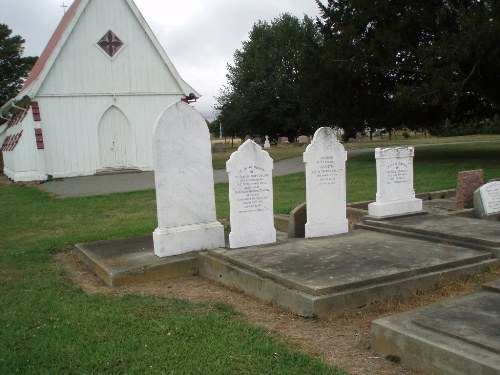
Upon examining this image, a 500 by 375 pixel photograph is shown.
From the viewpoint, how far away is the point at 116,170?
76.2ft

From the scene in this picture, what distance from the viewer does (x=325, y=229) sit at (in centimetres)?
799

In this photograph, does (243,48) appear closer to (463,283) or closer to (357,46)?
(357,46)

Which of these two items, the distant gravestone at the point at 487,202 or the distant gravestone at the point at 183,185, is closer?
the distant gravestone at the point at 183,185

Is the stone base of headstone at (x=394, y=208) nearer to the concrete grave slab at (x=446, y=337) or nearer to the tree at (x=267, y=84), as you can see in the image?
the concrete grave slab at (x=446, y=337)

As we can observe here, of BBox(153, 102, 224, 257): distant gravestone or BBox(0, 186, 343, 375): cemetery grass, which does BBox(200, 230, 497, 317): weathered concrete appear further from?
BBox(0, 186, 343, 375): cemetery grass

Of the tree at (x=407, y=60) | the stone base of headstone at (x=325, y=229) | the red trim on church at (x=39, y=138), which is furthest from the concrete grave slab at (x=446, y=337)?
the red trim on church at (x=39, y=138)

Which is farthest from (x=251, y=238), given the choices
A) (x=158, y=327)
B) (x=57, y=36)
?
(x=57, y=36)

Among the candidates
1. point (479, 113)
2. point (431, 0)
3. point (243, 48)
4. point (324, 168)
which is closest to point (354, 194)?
point (324, 168)

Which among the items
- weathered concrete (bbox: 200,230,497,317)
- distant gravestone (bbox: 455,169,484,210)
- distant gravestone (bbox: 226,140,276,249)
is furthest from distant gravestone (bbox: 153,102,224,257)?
distant gravestone (bbox: 455,169,484,210)

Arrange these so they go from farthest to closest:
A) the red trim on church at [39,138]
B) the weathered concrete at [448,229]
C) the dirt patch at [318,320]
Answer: the red trim on church at [39,138], the weathered concrete at [448,229], the dirt patch at [318,320]

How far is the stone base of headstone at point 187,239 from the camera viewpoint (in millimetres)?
7145

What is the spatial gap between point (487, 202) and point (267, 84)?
3723 cm

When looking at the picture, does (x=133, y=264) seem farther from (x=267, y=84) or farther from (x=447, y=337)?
(x=267, y=84)

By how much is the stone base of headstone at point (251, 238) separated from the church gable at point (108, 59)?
1723cm
